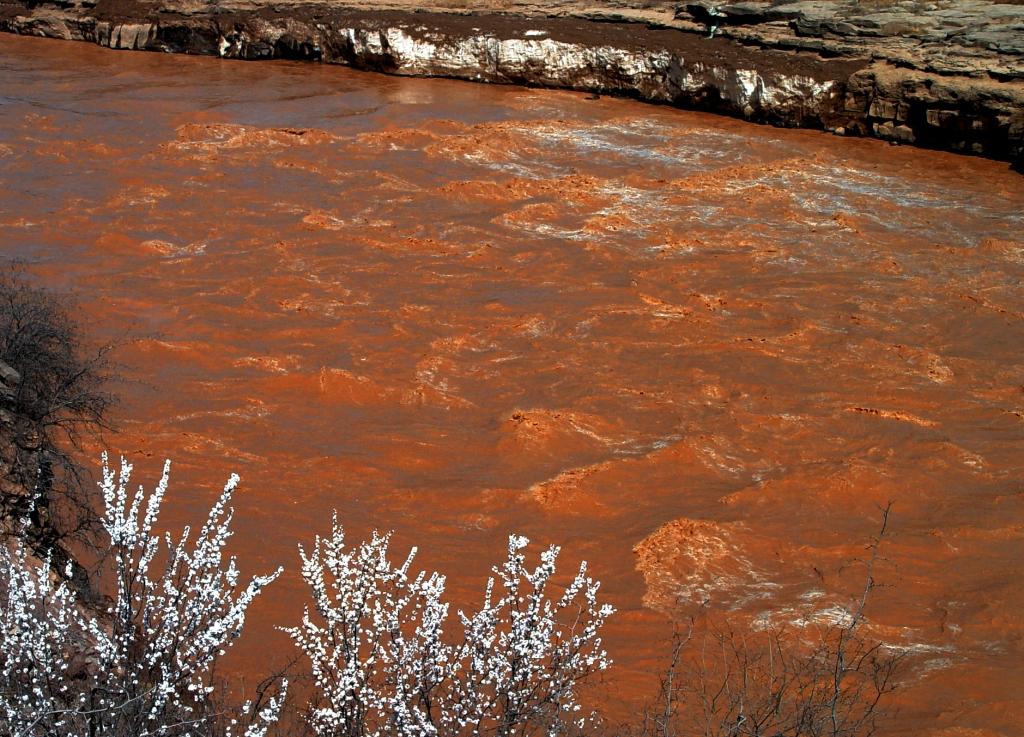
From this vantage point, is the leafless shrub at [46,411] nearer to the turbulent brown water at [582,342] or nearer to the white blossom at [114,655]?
the turbulent brown water at [582,342]

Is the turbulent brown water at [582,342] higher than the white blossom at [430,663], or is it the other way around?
the white blossom at [430,663]

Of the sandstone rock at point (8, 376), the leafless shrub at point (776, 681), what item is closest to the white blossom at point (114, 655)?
the leafless shrub at point (776, 681)

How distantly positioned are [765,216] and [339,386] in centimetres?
553

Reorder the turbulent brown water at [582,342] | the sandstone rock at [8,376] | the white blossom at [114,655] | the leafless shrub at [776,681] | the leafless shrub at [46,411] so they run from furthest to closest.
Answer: the turbulent brown water at [582,342], the sandstone rock at [8,376], the leafless shrub at [46,411], the leafless shrub at [776,681], the white blossom at [114,655]

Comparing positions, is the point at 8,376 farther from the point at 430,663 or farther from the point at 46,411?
the point at 430,663

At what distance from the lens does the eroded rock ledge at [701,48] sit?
46.1 feet

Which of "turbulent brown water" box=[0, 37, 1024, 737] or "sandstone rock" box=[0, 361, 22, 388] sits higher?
"sandstone rock" box=[0, 361, 22, 388]

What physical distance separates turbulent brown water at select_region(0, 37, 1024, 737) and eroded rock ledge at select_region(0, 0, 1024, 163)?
52 cm

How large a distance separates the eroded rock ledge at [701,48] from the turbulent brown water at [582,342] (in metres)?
0.52

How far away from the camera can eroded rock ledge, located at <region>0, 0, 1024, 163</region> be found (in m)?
14.1

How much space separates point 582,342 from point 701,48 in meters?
8.19

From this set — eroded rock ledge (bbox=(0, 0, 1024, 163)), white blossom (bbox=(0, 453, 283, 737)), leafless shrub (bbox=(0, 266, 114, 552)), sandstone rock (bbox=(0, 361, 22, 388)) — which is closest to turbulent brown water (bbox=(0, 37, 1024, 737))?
leafless shrub (bbox=(0, 266, 114, 552))

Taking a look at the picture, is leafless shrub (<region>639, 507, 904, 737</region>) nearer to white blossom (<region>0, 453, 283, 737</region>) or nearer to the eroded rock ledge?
white blossom (<region>0, 453, 283, 737</region>)

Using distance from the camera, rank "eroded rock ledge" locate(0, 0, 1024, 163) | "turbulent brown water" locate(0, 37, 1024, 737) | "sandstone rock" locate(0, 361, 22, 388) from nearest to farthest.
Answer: "sandstone rock" locate(0, 361, 22, 388)
"turbulent brown water" locate(0, 37, 1024, 737)
"eroded rock ledge" locate(0, 0, 1024, 163)
